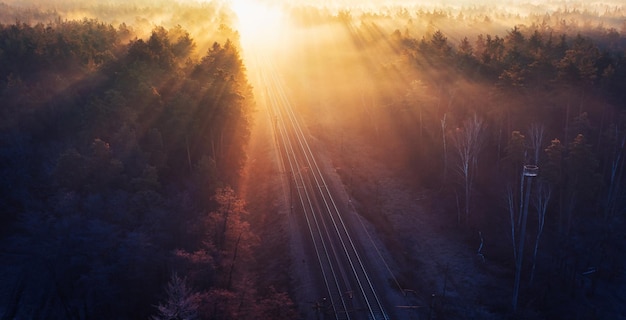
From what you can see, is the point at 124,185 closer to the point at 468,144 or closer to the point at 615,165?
the point at 468,144

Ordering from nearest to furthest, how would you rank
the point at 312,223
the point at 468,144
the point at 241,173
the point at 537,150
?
the point at 537,150 < the point at 468,144 < the point at 312,223 < the point at 241,173

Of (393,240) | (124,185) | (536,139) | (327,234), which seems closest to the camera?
(536,139)

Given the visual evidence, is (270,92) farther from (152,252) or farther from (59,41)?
(152,252)

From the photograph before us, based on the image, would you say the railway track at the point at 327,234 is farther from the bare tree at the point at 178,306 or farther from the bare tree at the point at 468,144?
the bare tree at the point at 468,144

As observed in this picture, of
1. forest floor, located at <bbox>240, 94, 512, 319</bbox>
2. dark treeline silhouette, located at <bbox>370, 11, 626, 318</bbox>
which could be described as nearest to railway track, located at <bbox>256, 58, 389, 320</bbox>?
forest floor, located at <bbox>240, 94, 512, 319</bbox>

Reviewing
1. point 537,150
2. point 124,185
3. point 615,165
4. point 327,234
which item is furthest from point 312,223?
point 615,165
